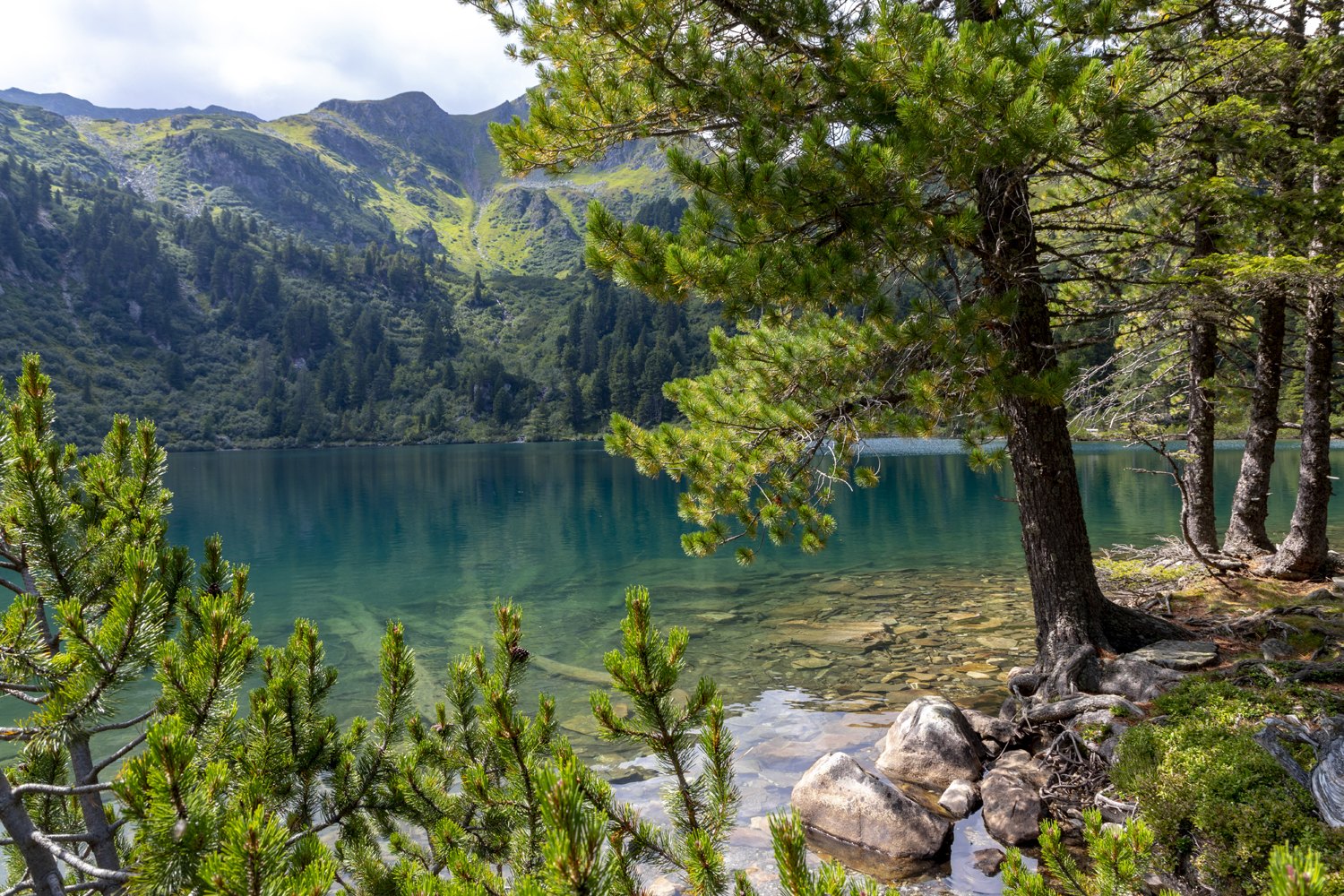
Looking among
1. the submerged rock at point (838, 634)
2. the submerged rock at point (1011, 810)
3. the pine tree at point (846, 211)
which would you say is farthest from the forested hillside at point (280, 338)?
the submerged rock at point (1011, 810)

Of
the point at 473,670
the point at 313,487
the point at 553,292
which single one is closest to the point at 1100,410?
the point at 473,670

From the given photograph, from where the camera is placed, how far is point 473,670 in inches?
132

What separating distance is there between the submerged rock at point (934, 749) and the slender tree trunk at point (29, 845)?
231 inches

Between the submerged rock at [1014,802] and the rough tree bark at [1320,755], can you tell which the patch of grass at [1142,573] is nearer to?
the submerged rock at [1014,802]

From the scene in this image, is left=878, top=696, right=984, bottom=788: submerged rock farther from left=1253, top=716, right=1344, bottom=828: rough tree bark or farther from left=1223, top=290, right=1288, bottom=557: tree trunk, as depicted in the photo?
left=1223, top=290, right=1288, bottom=557: tree trunk

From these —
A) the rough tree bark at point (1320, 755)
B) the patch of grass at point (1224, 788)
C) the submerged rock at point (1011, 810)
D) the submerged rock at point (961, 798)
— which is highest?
the rough tree bark at point (1320, 755)

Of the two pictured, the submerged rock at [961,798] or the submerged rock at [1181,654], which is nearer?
the submerged rock at [961,798]

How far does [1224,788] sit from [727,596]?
11.8 m

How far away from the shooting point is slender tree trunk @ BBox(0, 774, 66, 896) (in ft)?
5.94

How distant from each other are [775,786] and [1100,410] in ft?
24.7

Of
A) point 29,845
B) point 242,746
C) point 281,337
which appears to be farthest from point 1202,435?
point 281,337

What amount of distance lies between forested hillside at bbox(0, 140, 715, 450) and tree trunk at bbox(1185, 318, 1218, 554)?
110958 millimetres

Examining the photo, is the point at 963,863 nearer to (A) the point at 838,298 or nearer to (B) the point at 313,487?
(A) the point at 838,298

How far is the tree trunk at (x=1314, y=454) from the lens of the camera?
805cm
